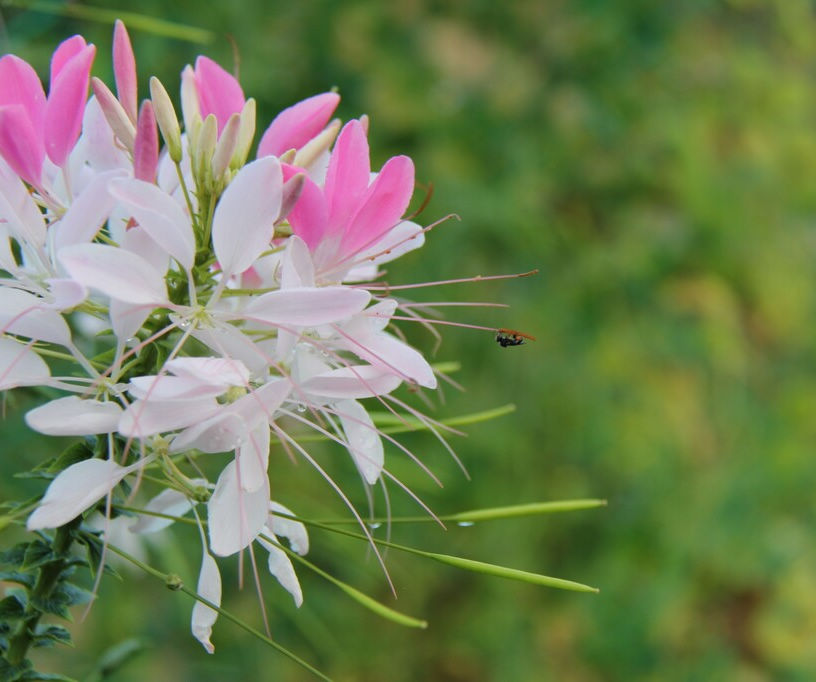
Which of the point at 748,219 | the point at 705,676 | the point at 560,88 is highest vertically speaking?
the point at 560,88

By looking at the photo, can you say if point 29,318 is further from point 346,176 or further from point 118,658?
point 118,658

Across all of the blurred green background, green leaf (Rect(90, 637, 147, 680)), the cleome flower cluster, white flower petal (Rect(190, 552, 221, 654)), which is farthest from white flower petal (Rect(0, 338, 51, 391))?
the blurred green background

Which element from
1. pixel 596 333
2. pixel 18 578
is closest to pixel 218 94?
pixel 18 578

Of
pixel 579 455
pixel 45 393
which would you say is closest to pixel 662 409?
pixel 579 455

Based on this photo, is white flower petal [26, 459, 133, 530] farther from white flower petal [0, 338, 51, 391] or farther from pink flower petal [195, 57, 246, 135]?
pink flower petal [195, 57, 246, 135]

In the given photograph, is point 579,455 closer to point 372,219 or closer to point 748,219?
point 748,219

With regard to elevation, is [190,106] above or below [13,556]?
above

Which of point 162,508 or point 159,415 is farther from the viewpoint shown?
point 162,508
